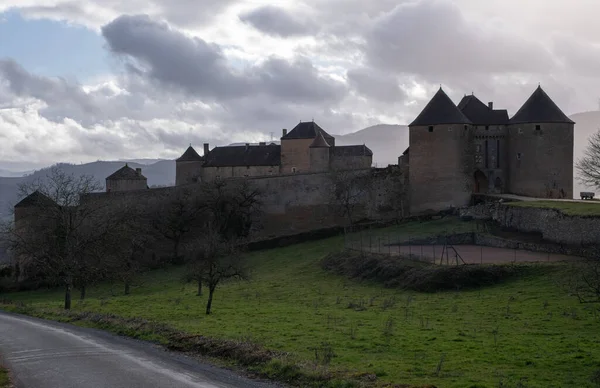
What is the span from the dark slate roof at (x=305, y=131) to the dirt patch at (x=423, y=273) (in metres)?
32.0

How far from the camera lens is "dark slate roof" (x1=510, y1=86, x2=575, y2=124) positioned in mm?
49562

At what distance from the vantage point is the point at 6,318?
27547 millimetres

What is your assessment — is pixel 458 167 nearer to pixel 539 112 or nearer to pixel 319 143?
pixel 539 112

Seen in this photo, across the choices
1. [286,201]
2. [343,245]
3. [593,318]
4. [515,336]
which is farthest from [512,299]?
[286,201]

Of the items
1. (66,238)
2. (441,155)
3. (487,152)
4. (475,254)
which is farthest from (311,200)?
(66,238)

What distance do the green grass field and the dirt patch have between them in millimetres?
7608

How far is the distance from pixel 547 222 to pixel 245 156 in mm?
39016

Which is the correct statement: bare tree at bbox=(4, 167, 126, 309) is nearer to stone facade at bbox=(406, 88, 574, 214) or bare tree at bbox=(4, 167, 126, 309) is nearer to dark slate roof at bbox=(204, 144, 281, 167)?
stone facade at bbox=(406, 88, 574, 214)

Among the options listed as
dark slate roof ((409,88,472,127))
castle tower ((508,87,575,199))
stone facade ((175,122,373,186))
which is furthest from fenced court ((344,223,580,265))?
stone facade ((175,122,373,186))

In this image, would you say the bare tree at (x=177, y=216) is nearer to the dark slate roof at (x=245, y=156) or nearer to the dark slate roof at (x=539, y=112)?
the dark slate roof at (x=245, y=156)

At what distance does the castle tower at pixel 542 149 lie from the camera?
162 feet

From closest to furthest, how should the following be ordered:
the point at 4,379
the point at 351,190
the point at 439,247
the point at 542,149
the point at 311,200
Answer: the point at 4,379
the point at 439,247
the point at 542,149
the point at 351,190
the point at 311,200

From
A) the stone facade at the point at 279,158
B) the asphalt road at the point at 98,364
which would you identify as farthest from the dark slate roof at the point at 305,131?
the asphalt road at the point at 98,364

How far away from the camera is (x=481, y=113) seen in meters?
52.6
